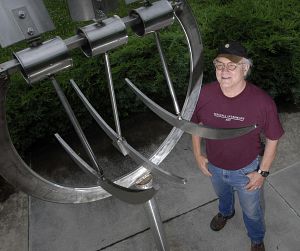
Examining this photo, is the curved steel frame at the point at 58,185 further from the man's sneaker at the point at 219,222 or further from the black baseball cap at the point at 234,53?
the man's sneaker at the point at 219,222

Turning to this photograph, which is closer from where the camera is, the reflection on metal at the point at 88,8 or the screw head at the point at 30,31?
the screw head at the point at 30,31

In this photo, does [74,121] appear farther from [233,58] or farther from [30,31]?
[233,58]

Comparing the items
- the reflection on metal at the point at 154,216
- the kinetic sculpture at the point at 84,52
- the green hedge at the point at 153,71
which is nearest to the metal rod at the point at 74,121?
the kinetic sculpture at the point at 84,52

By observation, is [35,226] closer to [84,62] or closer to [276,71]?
[84,62]

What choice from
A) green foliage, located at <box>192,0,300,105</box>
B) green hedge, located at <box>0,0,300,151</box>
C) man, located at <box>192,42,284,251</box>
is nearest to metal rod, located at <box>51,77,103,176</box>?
man, located at <box>192,42,284,251</box>

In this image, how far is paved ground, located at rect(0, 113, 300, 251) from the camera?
313 cm

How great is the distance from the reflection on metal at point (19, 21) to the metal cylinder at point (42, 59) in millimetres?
53

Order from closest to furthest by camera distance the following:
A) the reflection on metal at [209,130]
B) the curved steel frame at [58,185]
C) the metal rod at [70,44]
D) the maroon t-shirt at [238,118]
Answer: the metal rod at [70,44], the curved steel frame at [58,185], the reflection on metal at [209,130], the maroon t-shirt at [238,118]

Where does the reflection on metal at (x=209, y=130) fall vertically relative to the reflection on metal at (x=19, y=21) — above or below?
below

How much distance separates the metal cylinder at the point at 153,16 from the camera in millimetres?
Answer: 1550

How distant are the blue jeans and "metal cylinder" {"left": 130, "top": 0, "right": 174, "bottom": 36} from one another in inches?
51.7

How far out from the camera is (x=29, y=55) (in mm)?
1299

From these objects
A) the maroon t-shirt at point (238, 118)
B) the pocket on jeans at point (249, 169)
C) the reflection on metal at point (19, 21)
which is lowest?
the pocket on jeans at point (249, 169)

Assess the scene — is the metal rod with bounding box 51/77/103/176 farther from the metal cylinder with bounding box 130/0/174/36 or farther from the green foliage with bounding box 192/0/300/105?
the green foliage with bounding box 192/0/300/105
